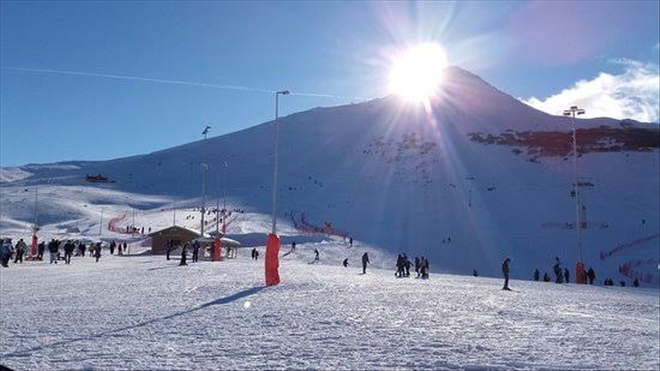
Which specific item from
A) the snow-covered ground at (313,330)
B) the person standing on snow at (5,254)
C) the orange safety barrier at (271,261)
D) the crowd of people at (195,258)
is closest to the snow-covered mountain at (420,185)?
the crowd of people at (195,258)

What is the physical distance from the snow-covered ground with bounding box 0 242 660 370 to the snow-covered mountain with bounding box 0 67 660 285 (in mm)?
36585

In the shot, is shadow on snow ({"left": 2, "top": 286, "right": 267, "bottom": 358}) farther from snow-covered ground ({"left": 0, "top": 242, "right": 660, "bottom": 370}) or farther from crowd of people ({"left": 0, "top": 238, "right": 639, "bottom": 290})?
crowd of people ({"left": 0, "top": 238, "right": 639, "bottom": 290})

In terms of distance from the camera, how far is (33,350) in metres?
9.82

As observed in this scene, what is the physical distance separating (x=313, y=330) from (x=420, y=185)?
324ft

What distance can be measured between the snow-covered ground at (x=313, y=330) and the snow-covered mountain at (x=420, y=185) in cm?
3658

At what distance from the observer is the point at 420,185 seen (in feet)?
359

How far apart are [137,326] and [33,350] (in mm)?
2578

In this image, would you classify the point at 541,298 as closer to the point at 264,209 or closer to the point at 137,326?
the point at 137,326

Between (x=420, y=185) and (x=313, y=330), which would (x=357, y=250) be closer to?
(x=313, y=330)

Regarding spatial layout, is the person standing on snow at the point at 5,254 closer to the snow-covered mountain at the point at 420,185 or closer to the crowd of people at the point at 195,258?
the crowd of people at the point at 195,258

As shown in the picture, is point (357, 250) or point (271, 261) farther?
point (357, 250)

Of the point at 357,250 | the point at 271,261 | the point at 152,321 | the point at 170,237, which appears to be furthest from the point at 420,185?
the point at 152,321

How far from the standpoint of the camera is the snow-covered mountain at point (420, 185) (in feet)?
226

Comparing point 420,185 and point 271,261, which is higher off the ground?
point 420,185
